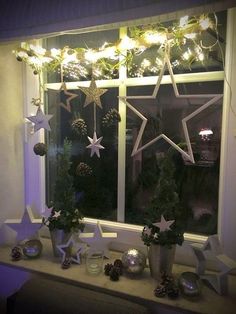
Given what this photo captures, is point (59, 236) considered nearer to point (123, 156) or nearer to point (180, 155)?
point (123, 156)

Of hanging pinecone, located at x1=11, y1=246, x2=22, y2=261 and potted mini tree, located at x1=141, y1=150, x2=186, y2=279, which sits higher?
potted mini tree, located at x1=141, y1=150, x2=186, y2=279

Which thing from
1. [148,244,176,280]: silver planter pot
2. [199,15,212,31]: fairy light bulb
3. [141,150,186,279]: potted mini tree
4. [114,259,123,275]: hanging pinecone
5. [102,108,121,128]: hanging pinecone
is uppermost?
[199,15,212,31]: fairy light bulb

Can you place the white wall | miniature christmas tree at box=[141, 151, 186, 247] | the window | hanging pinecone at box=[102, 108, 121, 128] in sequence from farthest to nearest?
the white wall, hanging pinecone at box=[102, 108, 121, 128], the window, miniature christmas tree at box=[141, 151, 186, 247]

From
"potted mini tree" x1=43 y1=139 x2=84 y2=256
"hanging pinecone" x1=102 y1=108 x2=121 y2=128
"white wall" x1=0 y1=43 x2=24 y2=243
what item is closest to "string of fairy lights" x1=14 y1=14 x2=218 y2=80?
"white wall" x1=0 y1=43 x2=24 y2=243

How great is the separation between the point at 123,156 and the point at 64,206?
0.46 meters

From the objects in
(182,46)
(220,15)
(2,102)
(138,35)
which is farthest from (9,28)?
(220,15)

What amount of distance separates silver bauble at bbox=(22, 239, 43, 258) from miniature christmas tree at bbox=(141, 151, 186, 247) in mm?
658

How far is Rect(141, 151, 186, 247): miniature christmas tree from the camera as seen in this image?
1323mm

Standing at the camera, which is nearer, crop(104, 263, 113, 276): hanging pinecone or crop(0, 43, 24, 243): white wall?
crop(104, 263, 113, 276): hanging pinecone

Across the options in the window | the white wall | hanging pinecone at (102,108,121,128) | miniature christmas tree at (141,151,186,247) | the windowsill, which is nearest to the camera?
the windowsill

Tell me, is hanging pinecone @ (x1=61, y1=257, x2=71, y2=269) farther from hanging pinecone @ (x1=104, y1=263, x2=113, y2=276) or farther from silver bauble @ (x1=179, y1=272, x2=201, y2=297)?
silver bauble @ (x1=179, y1=272, x2=201, y2=297)

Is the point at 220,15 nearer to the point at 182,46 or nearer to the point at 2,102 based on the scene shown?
the point at 182,46

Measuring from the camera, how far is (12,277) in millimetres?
1560

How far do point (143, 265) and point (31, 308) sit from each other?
1.88 feet
